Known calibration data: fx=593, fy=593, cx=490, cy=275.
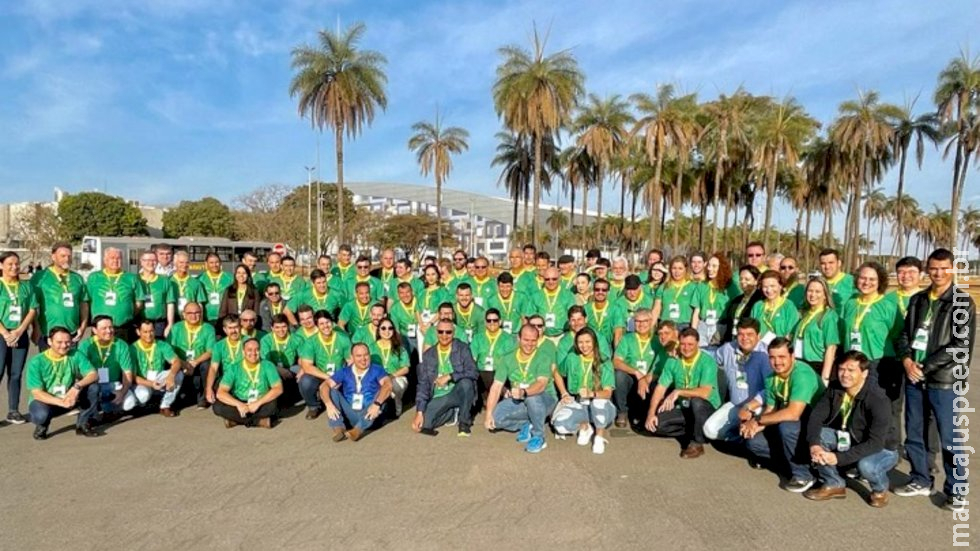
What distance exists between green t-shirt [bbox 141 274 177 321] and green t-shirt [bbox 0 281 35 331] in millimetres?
1177

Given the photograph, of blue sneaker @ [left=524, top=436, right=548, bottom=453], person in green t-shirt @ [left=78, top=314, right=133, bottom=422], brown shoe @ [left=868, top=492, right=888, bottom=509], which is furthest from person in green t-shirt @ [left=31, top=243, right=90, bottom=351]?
brown shoe @ [left=868, top=492, right=888, bottom=509]

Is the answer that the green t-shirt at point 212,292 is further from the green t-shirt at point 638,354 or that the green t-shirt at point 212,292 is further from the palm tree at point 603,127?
the palm tree at point 603,127

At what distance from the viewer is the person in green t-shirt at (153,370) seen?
666 cm

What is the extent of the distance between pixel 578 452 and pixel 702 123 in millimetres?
31374

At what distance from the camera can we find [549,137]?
31.5 metres

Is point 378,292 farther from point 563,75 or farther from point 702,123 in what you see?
point 702,123

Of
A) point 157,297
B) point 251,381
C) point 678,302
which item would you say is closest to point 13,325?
point 157,297

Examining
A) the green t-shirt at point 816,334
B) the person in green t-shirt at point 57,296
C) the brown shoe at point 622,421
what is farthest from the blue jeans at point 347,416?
the green t-shirt at point 816,334

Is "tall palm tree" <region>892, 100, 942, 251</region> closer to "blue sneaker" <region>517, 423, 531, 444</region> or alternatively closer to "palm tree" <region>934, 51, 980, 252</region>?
"palm tree" <region>934, 51, 980, 252</region>

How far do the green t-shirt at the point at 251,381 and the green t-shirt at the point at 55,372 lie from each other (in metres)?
1.34

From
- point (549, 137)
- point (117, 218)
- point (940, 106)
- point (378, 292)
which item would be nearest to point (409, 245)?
point (117, 218)

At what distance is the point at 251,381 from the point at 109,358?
1.54 m

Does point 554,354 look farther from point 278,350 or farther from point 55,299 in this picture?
point 55,299

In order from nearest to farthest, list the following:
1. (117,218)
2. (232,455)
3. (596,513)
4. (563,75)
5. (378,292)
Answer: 1. (596,513)
2. (232,455)
3. (378,292)
4. (563,75)
5. (117,218)
